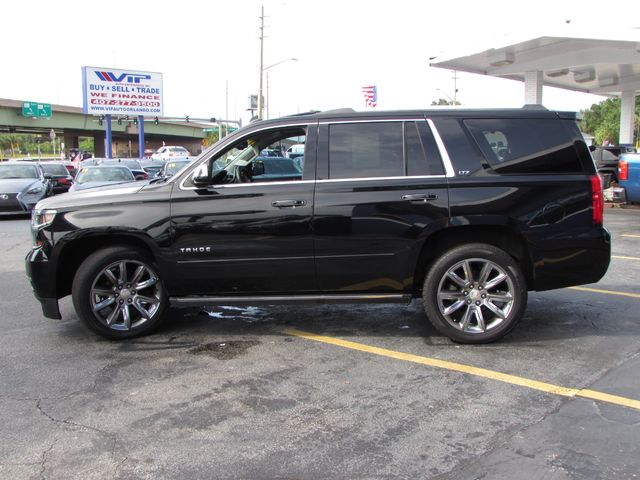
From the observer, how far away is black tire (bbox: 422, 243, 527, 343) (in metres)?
5.05

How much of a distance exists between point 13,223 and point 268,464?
14.1 metres

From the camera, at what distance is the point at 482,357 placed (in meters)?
4.89

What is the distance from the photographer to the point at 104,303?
5.26 metres

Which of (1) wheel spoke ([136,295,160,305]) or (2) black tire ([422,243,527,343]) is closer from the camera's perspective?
(2) black tire ([422,243,527,343])

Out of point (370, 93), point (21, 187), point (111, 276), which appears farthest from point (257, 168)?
point (370, 93)

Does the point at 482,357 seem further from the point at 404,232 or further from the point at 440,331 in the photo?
the point at 404,232

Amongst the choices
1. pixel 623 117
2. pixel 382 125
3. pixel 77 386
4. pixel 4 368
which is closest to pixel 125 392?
pixel 77 386

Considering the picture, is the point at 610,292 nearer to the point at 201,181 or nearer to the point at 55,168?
the point at 201,181

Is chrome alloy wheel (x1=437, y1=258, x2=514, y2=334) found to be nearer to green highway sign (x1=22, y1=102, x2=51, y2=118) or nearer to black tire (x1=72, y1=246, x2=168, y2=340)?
black tire (x1=72, y1=246, x2=168, y2=340)

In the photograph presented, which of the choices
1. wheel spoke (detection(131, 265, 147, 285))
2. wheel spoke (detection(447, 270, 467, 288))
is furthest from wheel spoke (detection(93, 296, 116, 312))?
wheel spoke (detection(447, 270, 467, 288))

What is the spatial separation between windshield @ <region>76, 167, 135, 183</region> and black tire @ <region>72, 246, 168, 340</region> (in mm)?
11875

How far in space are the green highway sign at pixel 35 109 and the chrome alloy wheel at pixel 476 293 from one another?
67.1 metres

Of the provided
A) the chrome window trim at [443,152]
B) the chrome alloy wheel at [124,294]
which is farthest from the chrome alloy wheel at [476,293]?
the chrome alloy wheel at [124,294]

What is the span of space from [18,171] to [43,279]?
13959mm
